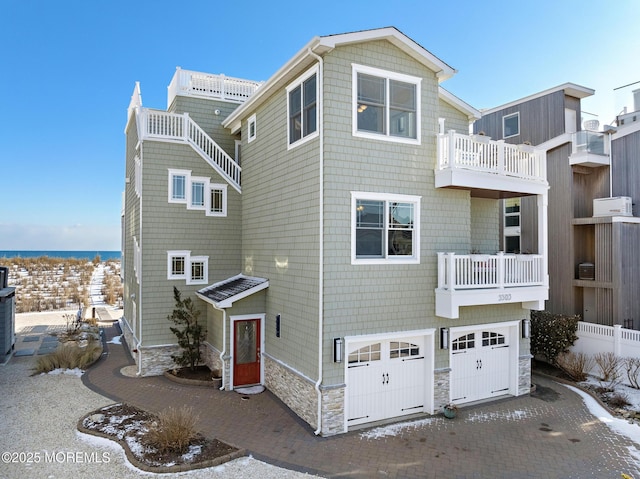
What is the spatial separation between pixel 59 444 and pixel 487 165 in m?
11.7

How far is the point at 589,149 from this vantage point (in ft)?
50.0

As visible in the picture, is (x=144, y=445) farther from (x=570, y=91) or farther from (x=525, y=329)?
(x=570, y=91)

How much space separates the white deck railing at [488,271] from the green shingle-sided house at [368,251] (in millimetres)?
37

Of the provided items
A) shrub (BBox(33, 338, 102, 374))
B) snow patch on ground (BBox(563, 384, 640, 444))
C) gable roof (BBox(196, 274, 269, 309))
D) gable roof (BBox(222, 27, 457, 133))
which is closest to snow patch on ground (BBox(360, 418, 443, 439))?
snow patch on ground (BBox(563, 384, 640, 444))

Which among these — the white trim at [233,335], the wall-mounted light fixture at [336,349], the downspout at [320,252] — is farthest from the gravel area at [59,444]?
the white trim at [233,335]

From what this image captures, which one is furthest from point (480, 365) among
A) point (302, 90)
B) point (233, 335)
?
point (302, 90)

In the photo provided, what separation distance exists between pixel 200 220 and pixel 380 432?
8.94 m

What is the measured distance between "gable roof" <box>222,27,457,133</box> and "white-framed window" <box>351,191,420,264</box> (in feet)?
10.8

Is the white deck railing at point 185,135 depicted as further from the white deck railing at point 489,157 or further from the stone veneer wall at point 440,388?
the stone veneer wall at point 440,388

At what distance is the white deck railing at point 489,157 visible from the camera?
9.61m

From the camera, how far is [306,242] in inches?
360

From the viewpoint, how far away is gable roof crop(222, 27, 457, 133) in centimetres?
834

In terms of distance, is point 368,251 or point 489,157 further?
point 489,157

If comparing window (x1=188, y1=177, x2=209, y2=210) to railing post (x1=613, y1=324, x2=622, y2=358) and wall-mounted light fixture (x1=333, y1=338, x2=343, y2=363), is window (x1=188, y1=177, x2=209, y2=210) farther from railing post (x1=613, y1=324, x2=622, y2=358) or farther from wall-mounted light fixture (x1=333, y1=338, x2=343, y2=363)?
railing post (x1=613, y1=324, x2=622, y2=358)
